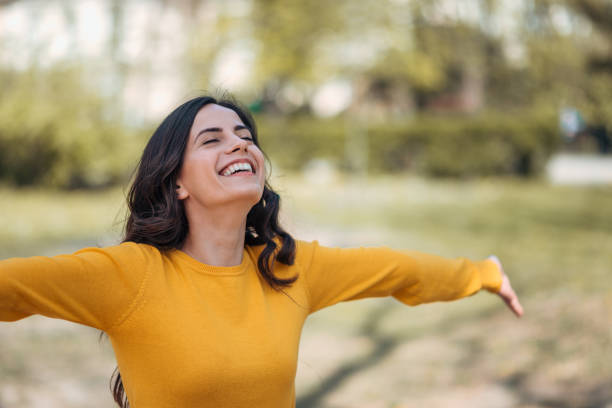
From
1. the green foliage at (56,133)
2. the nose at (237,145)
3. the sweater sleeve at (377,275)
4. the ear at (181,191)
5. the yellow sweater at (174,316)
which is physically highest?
the nose at (237,145)

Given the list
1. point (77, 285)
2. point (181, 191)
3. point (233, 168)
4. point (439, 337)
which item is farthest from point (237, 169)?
point (439, 337)

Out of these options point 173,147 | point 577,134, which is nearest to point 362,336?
point 173,147

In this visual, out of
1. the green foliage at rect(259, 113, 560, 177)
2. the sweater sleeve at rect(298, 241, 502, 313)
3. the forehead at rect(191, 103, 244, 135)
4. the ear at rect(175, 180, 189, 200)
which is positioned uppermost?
the forehead at rect(191, 103, 244, 135)

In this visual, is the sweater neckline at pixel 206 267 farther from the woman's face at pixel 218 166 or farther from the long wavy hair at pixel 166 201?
the woman's face at pixel 218 166

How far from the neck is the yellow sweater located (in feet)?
0.17

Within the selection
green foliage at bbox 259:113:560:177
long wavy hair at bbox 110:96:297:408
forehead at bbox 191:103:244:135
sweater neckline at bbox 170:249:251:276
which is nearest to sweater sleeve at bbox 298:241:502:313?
long wavy hair at bbox 110:96:297:408

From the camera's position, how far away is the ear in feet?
6.86

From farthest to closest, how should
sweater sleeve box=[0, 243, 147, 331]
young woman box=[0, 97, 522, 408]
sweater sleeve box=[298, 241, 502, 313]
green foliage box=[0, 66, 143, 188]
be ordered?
green foliage box=[0, 66, 143, 188] < sweater sleeve box=[298, 241, 502, 313] < young woman box=[0, 97, 522, 408] < sweater sleeve box=[0, 243, 147, 331]

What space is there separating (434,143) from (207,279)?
17.6 metres

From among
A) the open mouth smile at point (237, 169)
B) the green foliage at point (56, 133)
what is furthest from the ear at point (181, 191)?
the green foliage at point (56, 133)

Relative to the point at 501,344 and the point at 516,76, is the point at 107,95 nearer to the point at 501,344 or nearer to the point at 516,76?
the point at 501,344

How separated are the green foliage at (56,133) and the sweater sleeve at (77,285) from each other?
1246 cm

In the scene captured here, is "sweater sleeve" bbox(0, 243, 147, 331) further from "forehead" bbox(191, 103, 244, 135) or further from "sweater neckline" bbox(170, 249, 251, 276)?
"forehead" bbox(191, 103, 244, 135)

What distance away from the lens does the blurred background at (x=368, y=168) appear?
4738mm
